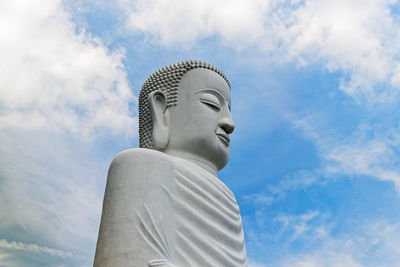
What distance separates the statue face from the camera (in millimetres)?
5895

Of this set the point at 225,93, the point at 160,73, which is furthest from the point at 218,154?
the point at 160,73

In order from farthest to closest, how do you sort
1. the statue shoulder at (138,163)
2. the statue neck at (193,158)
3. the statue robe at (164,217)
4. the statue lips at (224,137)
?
the statue lips at (224,137), the statue neck at (193,158), the statue shoulder at (138,163), the statue robe at (164,217)

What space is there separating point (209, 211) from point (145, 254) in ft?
3.61

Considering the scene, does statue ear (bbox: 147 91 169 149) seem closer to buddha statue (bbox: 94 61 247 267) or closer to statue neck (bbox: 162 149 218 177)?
buddha statue (bbox: 94 61 247 267)

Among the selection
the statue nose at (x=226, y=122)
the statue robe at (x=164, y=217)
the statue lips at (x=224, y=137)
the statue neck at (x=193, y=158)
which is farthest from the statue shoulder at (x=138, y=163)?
the statue nose at (x=226, y=122)

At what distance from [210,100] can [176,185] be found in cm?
138

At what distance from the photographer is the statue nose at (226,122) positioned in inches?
238

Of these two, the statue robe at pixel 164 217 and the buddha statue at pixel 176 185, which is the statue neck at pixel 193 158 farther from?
the statue robe at pixel 164 217

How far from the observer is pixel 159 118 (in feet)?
20.1

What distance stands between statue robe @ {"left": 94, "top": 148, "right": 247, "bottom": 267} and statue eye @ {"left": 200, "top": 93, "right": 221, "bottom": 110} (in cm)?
84

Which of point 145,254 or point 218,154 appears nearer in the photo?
point 145,254

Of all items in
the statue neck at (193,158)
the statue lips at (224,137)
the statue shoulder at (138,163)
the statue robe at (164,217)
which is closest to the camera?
the statue robe at (164,217)

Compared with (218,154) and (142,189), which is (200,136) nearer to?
(218,154)

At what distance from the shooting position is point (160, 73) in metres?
6.50
